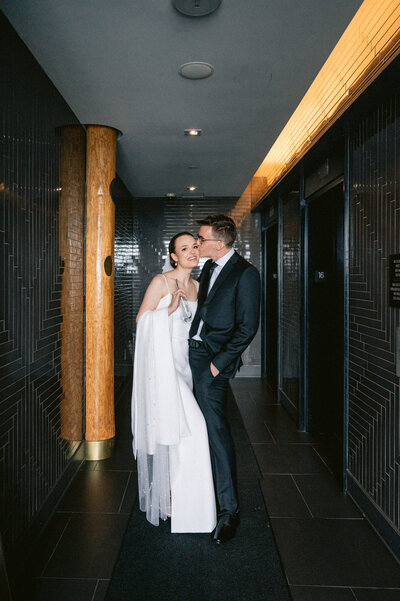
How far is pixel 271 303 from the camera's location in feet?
20.3

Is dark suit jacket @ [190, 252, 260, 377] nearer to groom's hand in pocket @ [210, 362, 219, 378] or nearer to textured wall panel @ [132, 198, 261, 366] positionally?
groom's hand in pocket @ [210, 362, 219, 378]

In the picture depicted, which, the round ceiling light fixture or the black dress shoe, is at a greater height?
the round ceiling light fixture

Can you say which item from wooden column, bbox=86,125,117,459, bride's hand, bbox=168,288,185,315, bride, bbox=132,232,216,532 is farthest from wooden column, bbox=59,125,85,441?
bride's hand, bbox=168,288,185,315

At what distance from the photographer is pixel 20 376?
2229mm

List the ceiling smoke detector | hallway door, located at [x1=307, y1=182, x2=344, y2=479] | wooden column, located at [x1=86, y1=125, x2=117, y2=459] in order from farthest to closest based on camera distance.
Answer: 1. hallway door, located at [x1=307, y1=182, x2=344, y2=479]
2. wooden column, located at [x1=86, y1=125, x2=117, y2=459]
3. the ceiling smoke detector

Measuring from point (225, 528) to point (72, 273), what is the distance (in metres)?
2.05

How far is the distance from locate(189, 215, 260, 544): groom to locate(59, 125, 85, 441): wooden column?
1050mm

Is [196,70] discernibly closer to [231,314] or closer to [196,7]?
[196,7]

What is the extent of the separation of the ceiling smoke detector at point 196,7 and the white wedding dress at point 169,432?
1.57 m

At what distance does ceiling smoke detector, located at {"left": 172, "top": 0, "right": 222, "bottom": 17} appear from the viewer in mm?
1909

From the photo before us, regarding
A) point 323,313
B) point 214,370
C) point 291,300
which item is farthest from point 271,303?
point 214,370

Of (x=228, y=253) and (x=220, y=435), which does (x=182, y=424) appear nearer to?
(x=220, y=435)

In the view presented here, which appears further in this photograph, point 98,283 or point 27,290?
point 98,283

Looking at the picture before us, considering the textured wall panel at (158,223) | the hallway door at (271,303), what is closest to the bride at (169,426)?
the hallway door at (271,303)
